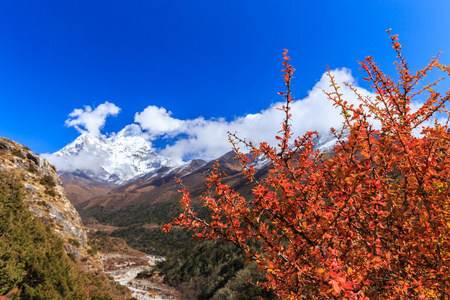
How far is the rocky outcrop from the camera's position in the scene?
2019 centimetres

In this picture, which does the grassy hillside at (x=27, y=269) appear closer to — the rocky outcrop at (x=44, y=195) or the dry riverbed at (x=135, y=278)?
the rocky outcrop at (x=44, y=195)

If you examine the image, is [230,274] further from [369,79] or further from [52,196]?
[369,79]

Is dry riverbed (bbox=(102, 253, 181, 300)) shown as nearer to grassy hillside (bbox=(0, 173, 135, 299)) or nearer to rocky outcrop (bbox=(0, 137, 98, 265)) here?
rocky outcrop (bbox=(0, 137, 98, 265))

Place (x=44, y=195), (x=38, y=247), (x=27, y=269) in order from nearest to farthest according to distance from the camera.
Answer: (x=27, y=269) → (x=38, y=247) → (x=44, y=195)

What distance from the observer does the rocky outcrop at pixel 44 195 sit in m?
20.2

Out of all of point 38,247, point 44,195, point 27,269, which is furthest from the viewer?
point 44,195

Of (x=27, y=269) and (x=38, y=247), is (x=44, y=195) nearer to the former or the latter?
(x=38, y=247)

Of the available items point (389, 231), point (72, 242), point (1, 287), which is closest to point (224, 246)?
point (72, 242)

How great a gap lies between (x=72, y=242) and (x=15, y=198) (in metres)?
8.47

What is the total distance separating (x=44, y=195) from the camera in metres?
22.6

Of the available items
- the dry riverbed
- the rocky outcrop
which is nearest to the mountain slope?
the rocky outcrop

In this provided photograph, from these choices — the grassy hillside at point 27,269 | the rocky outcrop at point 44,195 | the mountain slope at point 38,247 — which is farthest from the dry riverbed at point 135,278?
the grassy hillside at point 27,269

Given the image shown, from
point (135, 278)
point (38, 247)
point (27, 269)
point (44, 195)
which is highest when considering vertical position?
point (44, 195)

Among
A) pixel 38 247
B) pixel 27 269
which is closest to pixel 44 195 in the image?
pixel 38 247
